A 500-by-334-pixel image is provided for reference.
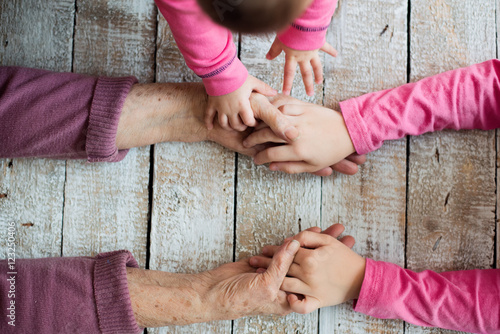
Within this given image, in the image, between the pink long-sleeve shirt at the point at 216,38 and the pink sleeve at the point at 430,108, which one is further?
the pink sleeve at the point at 430,108

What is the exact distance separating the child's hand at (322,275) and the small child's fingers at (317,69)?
1.01ft

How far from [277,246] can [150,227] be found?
27cm

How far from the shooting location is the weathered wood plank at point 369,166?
0.86m

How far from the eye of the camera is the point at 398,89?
33.0 inches

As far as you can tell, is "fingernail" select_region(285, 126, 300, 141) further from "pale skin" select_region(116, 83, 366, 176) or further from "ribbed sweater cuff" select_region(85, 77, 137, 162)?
"ribbed sweater cuff" select_region(85, 77, 137, 162)

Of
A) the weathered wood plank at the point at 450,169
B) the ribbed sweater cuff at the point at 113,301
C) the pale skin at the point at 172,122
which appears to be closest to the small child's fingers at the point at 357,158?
the pale skin at the point at 172,122

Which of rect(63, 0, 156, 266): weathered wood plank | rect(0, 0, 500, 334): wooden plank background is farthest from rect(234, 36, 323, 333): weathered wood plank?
rect(63, 0, 156, 266): weathered wood plank

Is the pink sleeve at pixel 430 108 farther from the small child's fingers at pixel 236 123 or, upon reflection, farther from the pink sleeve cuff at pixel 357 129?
the small child's fingers at pixel 236 123

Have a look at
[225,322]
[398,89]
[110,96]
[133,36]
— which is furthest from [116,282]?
[398,89]

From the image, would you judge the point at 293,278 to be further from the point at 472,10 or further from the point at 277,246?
the point at 472,10

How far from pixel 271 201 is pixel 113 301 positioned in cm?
37

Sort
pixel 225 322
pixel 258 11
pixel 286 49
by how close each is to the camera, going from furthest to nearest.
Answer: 1. pixel 225 322
2. pixel 286 49
3. pixel 258 11

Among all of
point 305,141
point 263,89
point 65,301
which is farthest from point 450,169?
point 65,301

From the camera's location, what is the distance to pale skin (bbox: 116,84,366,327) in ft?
2.57
